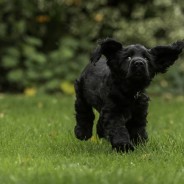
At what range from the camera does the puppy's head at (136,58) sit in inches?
250

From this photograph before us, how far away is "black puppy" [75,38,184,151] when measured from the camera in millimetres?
6496

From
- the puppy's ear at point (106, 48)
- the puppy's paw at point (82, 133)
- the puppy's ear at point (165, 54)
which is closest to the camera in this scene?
the puppy's ear at point (106, 48)

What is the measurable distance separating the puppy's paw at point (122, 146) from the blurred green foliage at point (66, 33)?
9.32 meters

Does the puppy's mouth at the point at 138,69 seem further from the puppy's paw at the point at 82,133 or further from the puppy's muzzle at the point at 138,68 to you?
the puppy's paw at the point at 82,133

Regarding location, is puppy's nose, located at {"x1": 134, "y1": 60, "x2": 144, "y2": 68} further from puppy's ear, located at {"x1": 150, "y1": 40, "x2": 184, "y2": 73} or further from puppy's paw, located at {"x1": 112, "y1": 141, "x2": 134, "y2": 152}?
puppy's paw, located at {"x1": 112, "y1": 141, "x2": 134, "y2": 152}

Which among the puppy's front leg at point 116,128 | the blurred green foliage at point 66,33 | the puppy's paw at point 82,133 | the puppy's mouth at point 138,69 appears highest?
the puppy's mouth at point 138,69

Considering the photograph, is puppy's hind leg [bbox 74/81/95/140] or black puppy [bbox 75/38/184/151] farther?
puppy's hind leg [bbox 74/81/95/140]

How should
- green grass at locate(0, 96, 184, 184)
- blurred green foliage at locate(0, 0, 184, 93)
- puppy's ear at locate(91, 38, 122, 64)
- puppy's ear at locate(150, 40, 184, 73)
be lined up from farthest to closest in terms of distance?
1. blurred green foliage at locate(0, 0, 184, 93)
2. puppy's ear at locate(150, 40, 184, 73)
3. puppy's ear at locate(91, 38, 122, 64)
4. green grass at locate(0, 96, 184, 184)

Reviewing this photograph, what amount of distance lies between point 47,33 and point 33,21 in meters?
0.50

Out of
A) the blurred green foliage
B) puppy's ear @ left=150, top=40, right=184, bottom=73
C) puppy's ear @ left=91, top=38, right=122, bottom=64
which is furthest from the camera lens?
the blurred green foliage

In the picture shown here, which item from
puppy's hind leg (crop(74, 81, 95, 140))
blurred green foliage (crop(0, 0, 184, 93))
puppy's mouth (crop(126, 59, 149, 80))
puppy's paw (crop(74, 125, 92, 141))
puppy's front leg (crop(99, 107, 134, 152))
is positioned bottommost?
blurred green foliage (crop(0, 0, 184, 93))

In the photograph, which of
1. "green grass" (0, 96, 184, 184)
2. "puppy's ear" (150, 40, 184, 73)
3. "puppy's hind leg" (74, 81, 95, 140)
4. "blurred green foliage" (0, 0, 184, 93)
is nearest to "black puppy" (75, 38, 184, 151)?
"puppy's ear" (150, 40, 184, 73)

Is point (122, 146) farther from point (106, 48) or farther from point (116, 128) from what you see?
point (106, 48)

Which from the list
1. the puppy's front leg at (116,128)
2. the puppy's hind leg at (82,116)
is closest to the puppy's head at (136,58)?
the puppy's front leg at (116,128)
